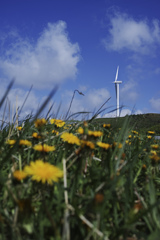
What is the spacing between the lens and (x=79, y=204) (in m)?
1.20

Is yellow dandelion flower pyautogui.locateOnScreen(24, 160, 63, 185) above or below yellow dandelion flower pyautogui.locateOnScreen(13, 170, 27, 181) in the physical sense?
above

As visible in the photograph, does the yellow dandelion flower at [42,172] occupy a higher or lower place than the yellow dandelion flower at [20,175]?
higher

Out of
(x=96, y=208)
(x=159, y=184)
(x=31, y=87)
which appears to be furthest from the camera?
(x=31, y=87)

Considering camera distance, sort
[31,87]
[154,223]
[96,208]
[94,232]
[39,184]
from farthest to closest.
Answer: [31,87]
[39,184]
[154,223]
[94,232]
[96,208]

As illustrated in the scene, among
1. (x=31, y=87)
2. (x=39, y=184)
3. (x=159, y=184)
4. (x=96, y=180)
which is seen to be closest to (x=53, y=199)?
(x=39, y=184)

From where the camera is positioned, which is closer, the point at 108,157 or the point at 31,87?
the point at 108,157

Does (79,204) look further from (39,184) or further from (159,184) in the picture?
(159,184)

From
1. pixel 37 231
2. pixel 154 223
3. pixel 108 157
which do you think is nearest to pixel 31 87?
pixel 108 157

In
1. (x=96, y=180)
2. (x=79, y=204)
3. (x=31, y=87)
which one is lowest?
(x=79, y=204)

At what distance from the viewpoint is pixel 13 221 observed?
3.28 ft

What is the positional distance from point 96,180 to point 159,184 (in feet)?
2.39

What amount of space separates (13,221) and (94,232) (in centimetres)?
40

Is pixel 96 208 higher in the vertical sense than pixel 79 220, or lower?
higher

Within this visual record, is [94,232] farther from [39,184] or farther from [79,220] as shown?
[39,184]
